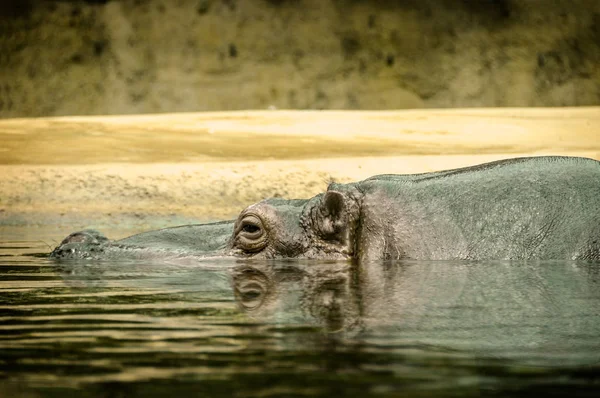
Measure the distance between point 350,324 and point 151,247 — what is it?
2.23m

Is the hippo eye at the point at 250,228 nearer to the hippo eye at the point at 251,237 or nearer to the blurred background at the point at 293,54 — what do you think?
the hippo eye at the point at 251,237

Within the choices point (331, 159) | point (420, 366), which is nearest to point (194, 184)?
point (331, 159)

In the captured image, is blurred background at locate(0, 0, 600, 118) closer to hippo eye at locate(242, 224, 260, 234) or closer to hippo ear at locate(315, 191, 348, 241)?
hippo eye at locate(242, 224, 260, 234)

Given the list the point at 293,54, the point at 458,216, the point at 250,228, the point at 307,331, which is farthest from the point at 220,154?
the point at 307,331

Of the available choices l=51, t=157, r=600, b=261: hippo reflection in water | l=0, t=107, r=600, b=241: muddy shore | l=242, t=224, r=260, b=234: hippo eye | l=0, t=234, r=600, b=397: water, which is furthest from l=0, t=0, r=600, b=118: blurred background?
l=0, t=234, r=600, b=397: water

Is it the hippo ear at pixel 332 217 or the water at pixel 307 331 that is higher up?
the hippo ear at pixel 332 217

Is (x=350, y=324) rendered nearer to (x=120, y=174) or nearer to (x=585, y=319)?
(x=585, y=319)

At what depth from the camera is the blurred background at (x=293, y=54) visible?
20.3m

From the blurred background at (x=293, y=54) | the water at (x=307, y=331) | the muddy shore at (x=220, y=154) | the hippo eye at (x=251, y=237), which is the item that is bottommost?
the water at (x=307, y=331)

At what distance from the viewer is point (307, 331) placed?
8.87 ft

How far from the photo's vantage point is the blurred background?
66.5 feet

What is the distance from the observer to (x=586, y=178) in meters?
4.53

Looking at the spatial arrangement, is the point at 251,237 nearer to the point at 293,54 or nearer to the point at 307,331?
the point at 307,331

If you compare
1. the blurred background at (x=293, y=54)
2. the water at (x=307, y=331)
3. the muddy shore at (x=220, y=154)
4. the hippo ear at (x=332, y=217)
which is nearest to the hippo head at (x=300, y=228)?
the hippo ear at (x=332, y=217)
